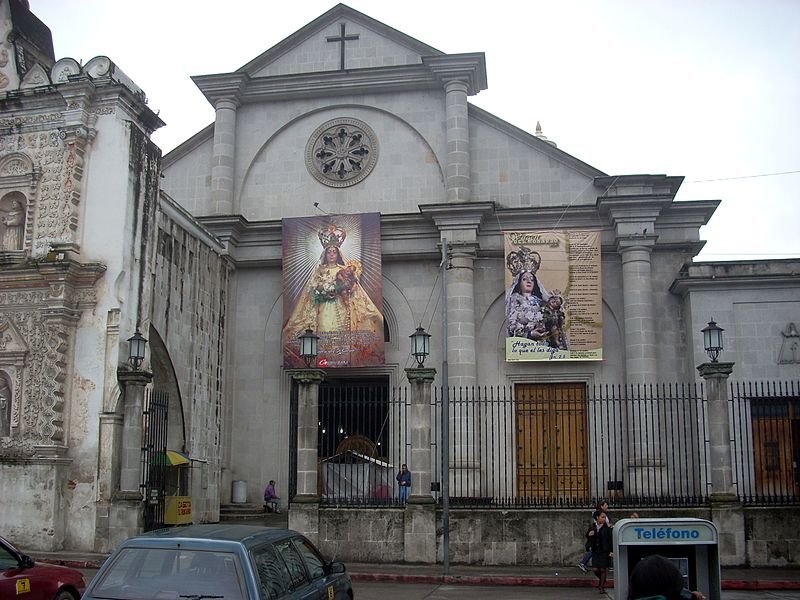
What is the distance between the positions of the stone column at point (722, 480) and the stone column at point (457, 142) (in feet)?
32.6

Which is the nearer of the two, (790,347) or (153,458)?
(153,458)

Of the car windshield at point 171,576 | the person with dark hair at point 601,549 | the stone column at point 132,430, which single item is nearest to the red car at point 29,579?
the car windshield at point 171,576

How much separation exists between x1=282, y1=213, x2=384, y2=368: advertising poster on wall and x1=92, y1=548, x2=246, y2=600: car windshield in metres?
17.5

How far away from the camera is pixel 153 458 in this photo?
1961 cm

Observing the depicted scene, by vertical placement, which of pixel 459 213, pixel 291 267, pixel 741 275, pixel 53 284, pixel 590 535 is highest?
pixel 459 213

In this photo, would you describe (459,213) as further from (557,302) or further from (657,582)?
(657,582)

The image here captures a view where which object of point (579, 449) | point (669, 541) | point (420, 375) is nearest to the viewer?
point (669, 541)

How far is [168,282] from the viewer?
71.8 ft

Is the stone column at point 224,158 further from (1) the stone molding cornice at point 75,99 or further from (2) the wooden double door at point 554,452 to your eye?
(2) the wooden double door at point 554,452

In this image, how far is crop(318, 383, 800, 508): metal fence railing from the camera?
2159 centimetres

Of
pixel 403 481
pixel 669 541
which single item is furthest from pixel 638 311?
pixel 669 541

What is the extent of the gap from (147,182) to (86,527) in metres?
7.78

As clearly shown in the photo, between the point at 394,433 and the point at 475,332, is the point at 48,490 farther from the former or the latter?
the point at 475,332

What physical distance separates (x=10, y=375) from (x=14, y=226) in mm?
3502
